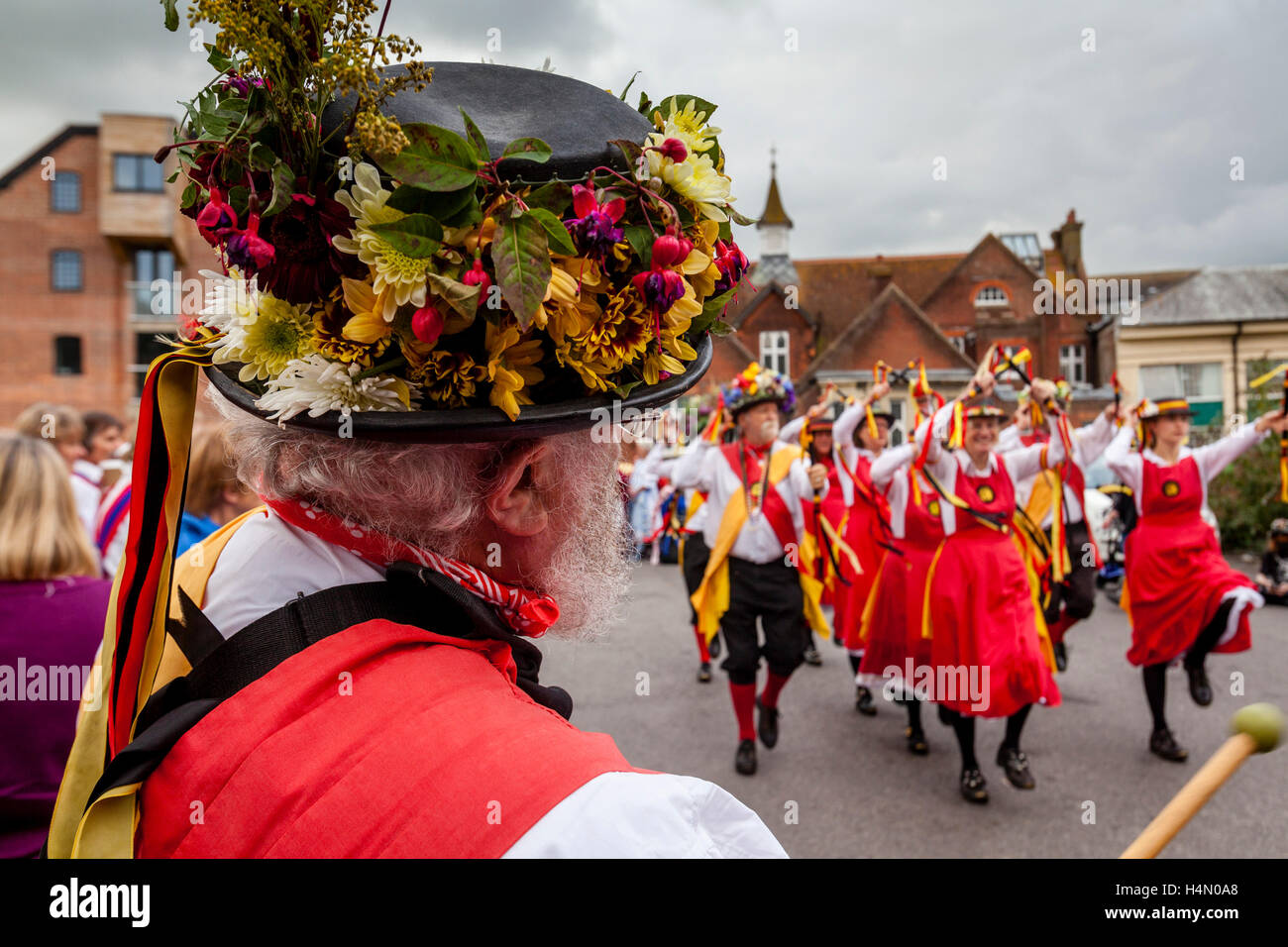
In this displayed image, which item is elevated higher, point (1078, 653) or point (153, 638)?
point (153, 638)

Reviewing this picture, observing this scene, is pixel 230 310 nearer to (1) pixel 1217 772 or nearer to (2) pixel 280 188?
(2) pixel 280 188

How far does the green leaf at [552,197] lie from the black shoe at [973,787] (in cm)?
486

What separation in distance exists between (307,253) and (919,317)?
110ft

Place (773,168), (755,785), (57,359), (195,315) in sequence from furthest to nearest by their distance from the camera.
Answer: (773,168)
(57,359)
(755,785)
(195,315)

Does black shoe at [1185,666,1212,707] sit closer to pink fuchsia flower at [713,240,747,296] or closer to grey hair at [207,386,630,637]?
pink fuchsia flower at [713,240,747,296]

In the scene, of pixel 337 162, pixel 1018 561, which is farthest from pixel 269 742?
pixel 1018 561

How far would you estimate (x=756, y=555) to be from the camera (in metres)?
5.89

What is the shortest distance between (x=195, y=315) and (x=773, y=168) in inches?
1728

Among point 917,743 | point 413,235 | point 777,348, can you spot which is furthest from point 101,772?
point 777,348

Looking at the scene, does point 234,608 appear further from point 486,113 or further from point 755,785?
point 755,785

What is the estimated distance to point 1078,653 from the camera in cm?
877

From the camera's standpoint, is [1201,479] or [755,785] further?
[1201,479]

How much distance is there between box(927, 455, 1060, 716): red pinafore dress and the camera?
500cm

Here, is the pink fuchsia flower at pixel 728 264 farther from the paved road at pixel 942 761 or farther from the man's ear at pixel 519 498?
the paved road at pixel 942 761
